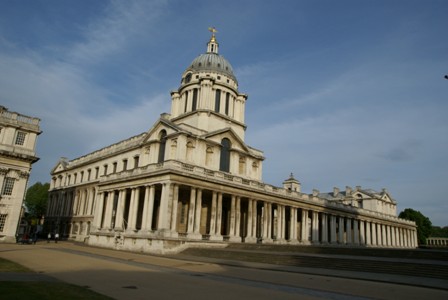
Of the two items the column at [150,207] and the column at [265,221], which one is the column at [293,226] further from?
the column at [150,207]

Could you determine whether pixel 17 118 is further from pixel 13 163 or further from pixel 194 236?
pixel 194 236

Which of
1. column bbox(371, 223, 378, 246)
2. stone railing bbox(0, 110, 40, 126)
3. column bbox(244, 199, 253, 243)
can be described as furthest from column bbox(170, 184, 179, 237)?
column bbox(371, 223, 378, 246)

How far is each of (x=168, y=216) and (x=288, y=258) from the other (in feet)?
52.3

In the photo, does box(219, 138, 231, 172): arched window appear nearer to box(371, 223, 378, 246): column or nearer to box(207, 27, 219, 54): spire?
box(207, 27, 219, 54): spire

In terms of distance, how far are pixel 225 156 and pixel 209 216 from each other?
943 cm

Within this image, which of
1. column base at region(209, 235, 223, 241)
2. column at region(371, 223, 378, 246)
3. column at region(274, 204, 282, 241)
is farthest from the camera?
column at region(371, 223, 378, 246)

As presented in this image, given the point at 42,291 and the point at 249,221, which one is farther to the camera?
the point at 249,221

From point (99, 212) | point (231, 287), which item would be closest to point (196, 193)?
point (99, 212)

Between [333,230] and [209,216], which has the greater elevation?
[209,216]

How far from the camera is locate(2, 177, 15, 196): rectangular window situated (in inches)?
1726

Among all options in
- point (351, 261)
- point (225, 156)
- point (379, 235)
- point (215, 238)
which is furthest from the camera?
point (379, 235)

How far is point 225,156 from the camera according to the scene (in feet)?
166

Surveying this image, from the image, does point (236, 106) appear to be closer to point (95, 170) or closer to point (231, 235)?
point (231, 235)

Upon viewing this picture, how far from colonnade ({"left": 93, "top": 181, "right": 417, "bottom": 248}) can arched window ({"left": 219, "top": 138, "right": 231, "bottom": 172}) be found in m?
4.65
